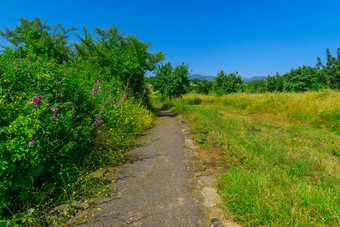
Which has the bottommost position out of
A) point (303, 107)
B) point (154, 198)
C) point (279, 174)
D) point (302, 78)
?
point (154, 198)

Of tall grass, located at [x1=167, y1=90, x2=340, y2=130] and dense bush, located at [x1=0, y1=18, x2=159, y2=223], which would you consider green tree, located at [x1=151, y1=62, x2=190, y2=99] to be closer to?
tall grass, located at [x1=167, y1=90, x2=340, y2=130]

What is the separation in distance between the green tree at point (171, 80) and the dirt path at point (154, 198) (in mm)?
11665

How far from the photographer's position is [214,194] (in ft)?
8.12

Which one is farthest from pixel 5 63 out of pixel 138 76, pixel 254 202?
pixel 138 76

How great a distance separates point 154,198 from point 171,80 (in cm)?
1358

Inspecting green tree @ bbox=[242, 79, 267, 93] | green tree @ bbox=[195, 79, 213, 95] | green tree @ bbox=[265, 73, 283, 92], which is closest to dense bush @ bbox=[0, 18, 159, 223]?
green tree @ bbox=[265, 73, 283, 92]

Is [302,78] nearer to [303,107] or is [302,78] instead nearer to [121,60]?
[303,107]

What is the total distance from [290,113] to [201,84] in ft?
94.2

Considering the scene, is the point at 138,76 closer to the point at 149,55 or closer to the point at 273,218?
the point at 149,55

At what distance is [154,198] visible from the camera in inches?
96.0

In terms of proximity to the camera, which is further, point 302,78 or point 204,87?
point 204,87

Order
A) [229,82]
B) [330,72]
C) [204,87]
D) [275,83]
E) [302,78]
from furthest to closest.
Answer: [204,87] < [275,83] < [229,82] < [302,78] < [330,72]

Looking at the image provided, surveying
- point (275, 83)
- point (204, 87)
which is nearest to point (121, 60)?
point (275, 83)

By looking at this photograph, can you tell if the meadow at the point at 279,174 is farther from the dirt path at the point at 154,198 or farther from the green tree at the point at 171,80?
the green tree at the point at 171,80
